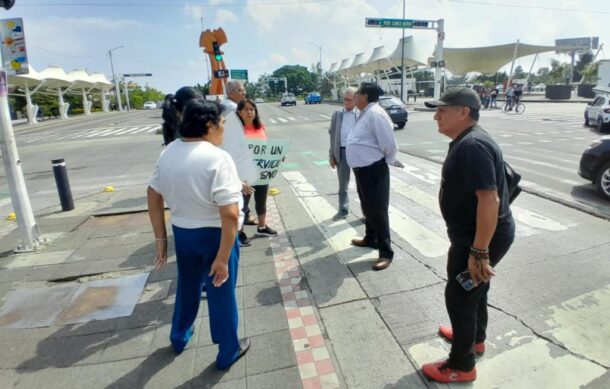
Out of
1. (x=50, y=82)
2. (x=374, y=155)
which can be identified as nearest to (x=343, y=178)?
(x=374, y=155)

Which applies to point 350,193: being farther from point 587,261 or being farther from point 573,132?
point 573,132

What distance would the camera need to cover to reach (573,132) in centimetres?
1427

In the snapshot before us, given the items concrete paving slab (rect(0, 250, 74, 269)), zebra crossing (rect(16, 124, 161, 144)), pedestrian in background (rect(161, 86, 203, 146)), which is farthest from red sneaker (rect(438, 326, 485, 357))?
zebra crossing (rect(16, 124, 161, 144))

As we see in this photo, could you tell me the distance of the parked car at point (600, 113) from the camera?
45.5 ft

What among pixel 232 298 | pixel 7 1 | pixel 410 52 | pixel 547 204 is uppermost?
pixel 410 52

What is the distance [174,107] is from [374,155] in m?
1.96

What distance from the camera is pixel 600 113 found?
14.2 meters

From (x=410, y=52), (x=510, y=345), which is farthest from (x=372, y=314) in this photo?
(x=410, y=52)

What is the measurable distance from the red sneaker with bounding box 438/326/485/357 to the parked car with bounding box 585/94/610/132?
15.5m

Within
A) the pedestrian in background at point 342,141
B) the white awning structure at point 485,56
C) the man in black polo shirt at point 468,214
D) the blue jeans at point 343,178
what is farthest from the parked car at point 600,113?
the white awning structure at point 485,56

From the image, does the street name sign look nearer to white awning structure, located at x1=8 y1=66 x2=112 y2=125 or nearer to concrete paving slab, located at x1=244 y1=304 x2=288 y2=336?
concrete paving slab, located at x1=244 y1=304 x2=288 y2=336

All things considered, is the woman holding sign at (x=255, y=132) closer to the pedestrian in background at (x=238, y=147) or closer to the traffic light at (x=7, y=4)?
the pedestrian in background at (x=238, y=147)

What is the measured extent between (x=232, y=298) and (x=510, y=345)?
1972mm

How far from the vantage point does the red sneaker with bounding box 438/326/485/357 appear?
2.54 metres
